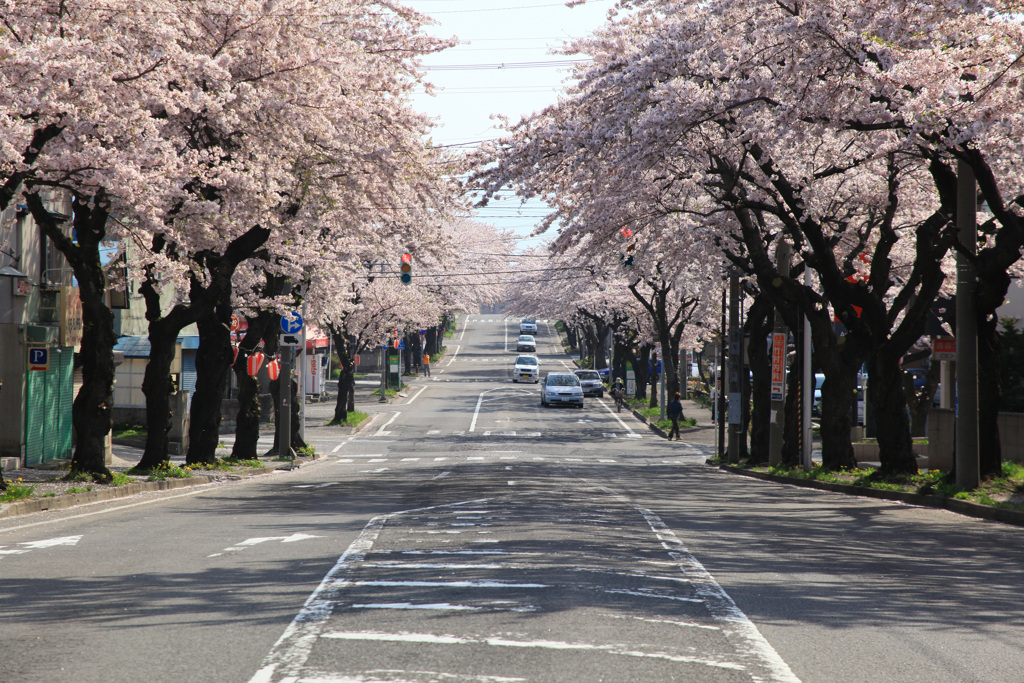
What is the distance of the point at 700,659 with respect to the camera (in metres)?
5.98

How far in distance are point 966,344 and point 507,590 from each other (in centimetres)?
1039

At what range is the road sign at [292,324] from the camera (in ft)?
96.1

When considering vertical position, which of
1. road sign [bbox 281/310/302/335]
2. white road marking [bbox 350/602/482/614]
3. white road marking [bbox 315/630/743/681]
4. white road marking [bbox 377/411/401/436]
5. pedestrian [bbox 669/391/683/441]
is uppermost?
road sign [bbox 281/310/302/335]

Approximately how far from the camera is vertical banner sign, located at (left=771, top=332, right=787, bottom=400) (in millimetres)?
25578

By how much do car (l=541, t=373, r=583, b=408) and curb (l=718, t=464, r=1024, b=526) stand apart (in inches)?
1339

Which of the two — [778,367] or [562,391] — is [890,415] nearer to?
[778,367]

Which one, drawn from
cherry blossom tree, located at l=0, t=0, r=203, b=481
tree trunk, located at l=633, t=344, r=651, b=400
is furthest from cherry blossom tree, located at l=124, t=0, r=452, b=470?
tree trunk, located at l=633, t=344, r=651, b=400

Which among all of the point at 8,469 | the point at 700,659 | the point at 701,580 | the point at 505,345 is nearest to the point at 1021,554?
the point at 701,580

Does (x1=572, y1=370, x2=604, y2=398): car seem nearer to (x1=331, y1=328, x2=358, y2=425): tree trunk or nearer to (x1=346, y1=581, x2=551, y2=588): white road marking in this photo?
(x1=331, y1=328, x2=358, y2=425): tree trunk

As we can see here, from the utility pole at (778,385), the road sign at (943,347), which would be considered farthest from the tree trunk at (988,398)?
the utility pole at (778,385)

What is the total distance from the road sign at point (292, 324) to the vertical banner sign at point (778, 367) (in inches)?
515

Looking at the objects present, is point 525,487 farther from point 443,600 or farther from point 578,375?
point 578,375

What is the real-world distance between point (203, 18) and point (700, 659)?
15413 millimetres

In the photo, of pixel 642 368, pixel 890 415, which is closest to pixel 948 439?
pixel 890 415
